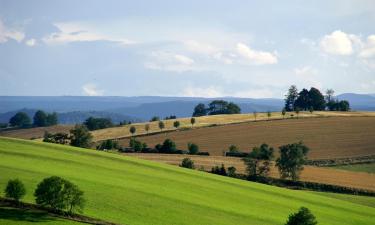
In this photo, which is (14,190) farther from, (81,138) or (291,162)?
(81,138)

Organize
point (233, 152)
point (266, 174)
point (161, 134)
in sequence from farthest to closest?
point (161, 134) → point (233, 152) → point (266, 174)

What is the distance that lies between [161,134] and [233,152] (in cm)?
3400

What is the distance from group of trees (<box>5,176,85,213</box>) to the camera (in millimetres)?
43531

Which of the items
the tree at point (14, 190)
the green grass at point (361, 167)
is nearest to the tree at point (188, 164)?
the green grass at point (361, 167)

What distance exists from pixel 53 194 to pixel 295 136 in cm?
9880

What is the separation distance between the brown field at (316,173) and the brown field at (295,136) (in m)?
14.6

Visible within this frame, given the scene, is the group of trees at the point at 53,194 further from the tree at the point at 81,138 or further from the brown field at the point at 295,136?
the brown field at the point at 295,136

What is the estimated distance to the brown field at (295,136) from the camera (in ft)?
393

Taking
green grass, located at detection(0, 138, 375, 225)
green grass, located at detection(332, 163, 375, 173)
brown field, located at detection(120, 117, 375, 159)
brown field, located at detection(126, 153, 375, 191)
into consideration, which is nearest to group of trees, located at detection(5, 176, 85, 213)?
green grass, located at detection(0, 138, 375, 225)

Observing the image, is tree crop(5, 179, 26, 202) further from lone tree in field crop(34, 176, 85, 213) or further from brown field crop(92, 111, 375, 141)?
brown field crop(92, 111, 375, 141)

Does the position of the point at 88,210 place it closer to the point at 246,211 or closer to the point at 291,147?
the point at 246,211

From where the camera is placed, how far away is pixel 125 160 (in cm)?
7731

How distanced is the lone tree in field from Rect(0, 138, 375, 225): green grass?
1.84m

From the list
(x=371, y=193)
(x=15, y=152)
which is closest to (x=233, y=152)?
(x=371, y=193)
